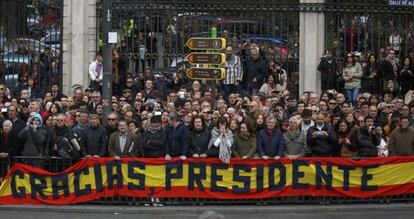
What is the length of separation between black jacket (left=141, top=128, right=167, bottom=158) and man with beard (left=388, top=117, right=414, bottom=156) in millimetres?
3938

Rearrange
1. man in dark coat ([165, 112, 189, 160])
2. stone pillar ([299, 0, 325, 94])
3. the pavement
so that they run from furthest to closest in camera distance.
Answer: stone pillar ([299, 0, 325, 94]) < man in dark coat ([165, 112, 189, 160]) < the pavement

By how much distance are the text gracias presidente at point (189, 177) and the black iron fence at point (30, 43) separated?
Answer: 6.65 metres

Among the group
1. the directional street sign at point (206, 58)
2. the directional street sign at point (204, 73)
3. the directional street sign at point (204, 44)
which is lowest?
the directional street sign at point (204, 73)

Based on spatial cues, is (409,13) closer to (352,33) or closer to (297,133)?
(352,33)

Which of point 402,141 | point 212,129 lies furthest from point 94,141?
point 402,141

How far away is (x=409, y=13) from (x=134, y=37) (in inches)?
247

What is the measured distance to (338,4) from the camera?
22.7m

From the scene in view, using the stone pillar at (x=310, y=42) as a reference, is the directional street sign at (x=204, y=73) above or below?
below

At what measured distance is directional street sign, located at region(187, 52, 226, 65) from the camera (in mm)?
18406

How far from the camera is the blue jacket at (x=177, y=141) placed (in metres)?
17.2

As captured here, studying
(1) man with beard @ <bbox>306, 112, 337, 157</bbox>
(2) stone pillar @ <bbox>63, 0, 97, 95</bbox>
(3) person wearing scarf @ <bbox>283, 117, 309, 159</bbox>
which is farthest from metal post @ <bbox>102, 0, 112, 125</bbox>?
(2) stone pillar @ <bbox>63, 0, 97, 95</bbox>

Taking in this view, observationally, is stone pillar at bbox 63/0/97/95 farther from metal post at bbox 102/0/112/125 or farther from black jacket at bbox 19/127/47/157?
black jacket at bbox 19/127/47/157

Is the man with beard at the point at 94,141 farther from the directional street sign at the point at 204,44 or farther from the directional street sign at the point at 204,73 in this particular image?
the directional street sign at the point at 204,44

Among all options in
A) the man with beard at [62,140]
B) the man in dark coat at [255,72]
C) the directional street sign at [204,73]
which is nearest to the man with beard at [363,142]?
the directional street sign at [204,73]
